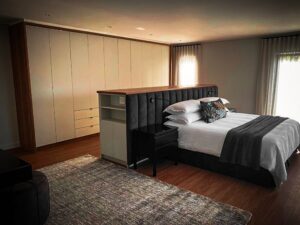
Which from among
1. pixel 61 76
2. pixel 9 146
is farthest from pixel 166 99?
pixel 9 146

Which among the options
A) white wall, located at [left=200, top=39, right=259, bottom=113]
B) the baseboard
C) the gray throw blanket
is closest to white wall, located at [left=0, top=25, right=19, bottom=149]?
the baseboard

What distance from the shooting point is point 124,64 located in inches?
221

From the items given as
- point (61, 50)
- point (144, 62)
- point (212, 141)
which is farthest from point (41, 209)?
point (144, 62)

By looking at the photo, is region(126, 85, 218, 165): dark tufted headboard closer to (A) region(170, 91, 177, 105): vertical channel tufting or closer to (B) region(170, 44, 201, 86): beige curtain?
(A) region(170, 91, 177, 105): vertical channel tufting

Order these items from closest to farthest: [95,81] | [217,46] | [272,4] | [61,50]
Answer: [272,4] < [61,50] < [95,81] < [217,46]

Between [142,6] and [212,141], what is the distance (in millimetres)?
2042

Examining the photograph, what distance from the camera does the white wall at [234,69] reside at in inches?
222

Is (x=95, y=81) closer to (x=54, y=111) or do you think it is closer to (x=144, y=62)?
(x=54, y=111)

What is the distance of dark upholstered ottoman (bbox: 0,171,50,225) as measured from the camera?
189cm

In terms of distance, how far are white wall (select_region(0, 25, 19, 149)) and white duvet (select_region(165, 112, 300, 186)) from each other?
2.99 meters

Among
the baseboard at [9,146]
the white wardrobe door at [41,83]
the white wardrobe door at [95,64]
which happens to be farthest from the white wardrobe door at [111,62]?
the baseboard at [9,146]

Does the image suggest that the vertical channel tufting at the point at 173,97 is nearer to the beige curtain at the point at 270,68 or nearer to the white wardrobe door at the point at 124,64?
the white wardrobe door at the point at 124,64

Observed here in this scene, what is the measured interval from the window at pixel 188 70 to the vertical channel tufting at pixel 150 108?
3.18m

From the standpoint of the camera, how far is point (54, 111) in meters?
4.40
